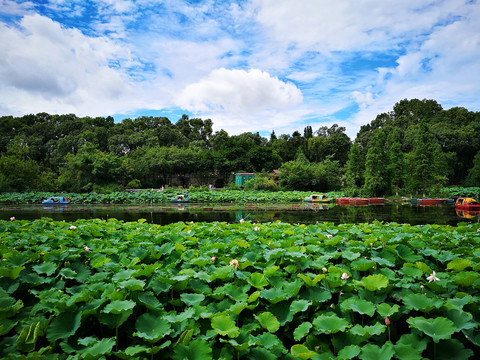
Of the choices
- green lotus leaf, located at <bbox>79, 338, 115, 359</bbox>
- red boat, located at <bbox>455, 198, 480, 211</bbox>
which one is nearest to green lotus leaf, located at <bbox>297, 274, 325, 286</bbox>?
green lotus leaf, located at <bbox>79, 338, 115, 359</bbox>

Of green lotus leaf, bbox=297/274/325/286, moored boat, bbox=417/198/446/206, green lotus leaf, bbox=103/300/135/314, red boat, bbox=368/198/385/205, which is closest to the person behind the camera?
green lotus leaf, bbox=103/300/135/314

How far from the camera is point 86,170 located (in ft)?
81.8

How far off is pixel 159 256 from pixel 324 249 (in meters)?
1.67

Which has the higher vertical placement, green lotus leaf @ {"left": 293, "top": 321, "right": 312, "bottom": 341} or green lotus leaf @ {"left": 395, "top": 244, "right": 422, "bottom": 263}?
green lotus leaf @ {"left": 395, "top": 244, "right": 422, "bottom": 263}

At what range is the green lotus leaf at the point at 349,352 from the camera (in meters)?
1.43

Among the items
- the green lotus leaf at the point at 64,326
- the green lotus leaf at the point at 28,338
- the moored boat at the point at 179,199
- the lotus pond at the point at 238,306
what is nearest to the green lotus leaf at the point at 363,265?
the lotus pond at the point at 238,306

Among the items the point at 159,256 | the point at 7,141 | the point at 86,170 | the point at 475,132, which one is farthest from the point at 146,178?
the point at 475,132

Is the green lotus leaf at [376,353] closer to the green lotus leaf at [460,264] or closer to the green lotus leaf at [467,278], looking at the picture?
the green lotus leaf at [467,278]

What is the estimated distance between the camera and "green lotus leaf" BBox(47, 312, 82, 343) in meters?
1.64

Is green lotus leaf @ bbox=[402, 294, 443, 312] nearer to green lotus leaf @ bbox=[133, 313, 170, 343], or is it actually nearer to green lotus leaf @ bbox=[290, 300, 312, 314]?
green lotus leaf @ bbox=[290, 300, 312, 314]

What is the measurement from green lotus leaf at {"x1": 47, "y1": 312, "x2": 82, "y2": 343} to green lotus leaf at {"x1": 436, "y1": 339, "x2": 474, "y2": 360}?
6.49 ft

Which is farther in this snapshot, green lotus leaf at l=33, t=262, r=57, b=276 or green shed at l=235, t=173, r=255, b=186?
green shed at l=235, t=173, r=255, b=186

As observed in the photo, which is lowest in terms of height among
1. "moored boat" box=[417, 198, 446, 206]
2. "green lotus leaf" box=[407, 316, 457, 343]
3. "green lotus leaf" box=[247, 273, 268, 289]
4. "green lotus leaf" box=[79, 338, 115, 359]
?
"moored boat" box=[417, 198, 446, 206]

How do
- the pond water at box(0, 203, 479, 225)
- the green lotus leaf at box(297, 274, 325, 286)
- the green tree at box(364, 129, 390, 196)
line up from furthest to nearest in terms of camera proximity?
1. the green tree at box(364, 129, 390, 196)
2. the pond water at box(0, 203, 479, 225)
3. the green lotus leaf at box(297, 274, 325, 286)
